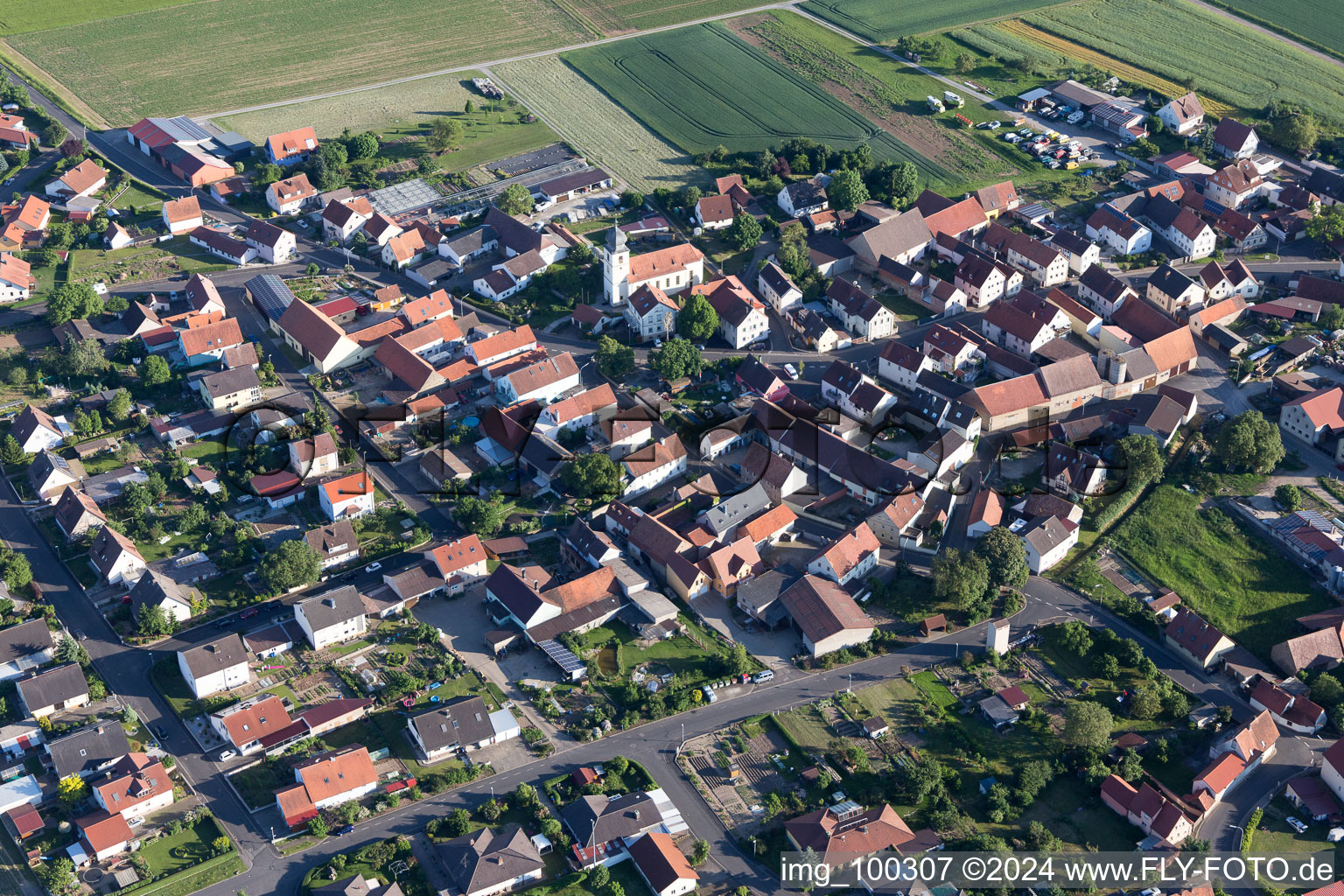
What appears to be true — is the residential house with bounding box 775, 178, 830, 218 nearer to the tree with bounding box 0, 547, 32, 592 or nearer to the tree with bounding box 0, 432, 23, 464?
the tree with bounding box 0, 432, 23, 464

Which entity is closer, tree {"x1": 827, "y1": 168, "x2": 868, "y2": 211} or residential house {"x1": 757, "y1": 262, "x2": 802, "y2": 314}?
residential house {"x1": 757, "y1": 262, "x2": 802, "y2": 314}

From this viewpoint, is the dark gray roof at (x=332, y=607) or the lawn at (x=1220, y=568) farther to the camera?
the lawn at (x=1220, y=568)

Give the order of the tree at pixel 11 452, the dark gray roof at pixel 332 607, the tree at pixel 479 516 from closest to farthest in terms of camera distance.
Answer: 1. the dark gray roof at pixel 332 607
2. the tree at pixel 479 516
3. the tree at pixel 11 452

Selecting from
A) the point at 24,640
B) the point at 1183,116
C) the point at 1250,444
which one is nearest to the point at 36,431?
the point at 24,640

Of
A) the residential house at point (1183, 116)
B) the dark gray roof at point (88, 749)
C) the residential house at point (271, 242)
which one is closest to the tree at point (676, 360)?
the residential house at point (271, 242)

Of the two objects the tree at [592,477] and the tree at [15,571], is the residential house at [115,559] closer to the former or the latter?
the tree at [15,571]

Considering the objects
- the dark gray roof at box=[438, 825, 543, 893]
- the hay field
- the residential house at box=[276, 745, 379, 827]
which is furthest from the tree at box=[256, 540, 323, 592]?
the hay field

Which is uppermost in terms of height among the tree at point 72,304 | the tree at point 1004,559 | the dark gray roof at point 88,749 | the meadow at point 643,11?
the meadow at point 643,11

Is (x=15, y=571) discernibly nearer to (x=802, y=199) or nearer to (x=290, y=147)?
(x=290, y=147)
